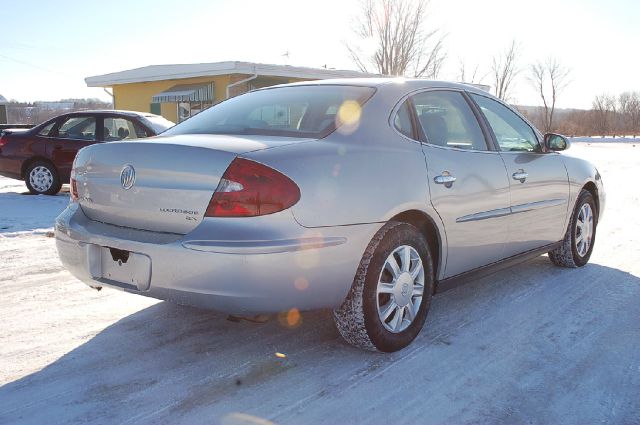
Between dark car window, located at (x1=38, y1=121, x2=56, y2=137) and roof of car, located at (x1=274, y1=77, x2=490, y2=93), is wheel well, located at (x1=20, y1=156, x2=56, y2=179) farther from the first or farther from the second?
roof of car, located at (x1=274, y1=77, x2=490, y2=93)

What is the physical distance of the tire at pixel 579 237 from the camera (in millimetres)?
5109

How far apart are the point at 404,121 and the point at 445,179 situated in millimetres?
413

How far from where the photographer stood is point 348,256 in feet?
9.66

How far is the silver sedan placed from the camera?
2703mm

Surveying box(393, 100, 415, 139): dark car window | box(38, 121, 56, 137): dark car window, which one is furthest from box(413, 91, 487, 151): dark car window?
box(38, 121, 56, 137): dark car window

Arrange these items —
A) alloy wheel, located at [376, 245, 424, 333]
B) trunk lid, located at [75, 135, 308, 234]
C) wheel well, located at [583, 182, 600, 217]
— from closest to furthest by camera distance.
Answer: trunk lid, located at [75, 135, 308, 234] < alloy wheel, located at [376, 245, 424, 333] < wheel well, located at [583, 182, 600, 217]

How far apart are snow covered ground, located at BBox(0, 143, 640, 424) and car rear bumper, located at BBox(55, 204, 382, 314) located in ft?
1.35

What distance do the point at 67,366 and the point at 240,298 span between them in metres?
1.04

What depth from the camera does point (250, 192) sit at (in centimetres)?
268

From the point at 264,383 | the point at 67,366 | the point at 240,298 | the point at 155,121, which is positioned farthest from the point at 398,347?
the point at 155,121

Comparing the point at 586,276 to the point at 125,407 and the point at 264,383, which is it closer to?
the point at 264,383

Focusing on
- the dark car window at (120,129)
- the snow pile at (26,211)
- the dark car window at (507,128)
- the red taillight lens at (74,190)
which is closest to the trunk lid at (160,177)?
the red taillight lens at (74,190)

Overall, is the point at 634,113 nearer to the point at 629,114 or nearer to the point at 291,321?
the point at 629,114

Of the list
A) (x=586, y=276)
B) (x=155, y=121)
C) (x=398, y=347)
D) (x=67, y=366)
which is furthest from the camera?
(x=155, y=121)
